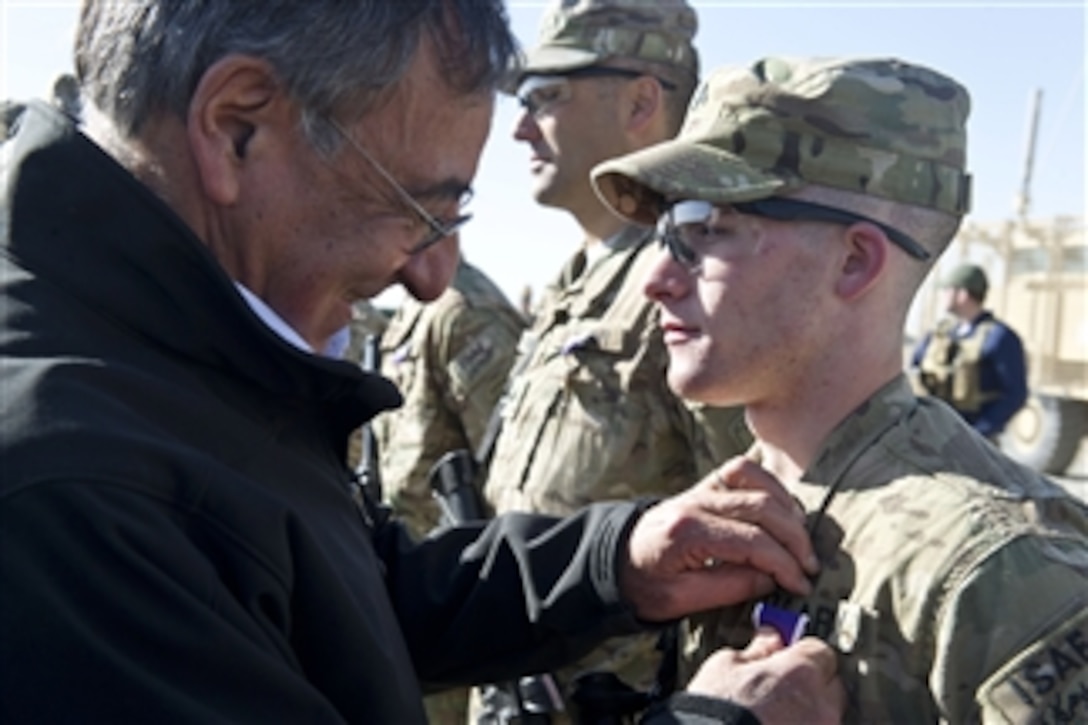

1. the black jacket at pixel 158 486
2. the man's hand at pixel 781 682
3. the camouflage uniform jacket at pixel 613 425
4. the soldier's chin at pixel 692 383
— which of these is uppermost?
the black jacket at pixel 158 486

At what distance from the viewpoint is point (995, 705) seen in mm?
1564

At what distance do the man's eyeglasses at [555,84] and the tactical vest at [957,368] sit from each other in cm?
702

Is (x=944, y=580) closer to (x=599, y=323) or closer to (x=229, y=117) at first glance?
(x=229, y=117)

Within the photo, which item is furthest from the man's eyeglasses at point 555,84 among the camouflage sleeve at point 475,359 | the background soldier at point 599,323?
the camouflage sleeve at point 475,359

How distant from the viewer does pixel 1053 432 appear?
629 inches

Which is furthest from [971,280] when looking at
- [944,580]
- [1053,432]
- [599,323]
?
[944,580]

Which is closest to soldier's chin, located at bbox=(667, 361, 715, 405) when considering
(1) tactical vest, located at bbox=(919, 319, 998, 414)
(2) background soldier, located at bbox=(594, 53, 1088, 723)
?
(2) background soldier, located at bbox=(594, 53, 1088, 723)

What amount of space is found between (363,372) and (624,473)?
1630 mm

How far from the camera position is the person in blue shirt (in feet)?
31.4

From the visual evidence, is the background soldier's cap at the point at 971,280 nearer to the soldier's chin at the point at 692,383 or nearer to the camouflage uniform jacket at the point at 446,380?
the camouflage uniform jacket at the point at 446,380

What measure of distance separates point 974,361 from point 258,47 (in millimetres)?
9552

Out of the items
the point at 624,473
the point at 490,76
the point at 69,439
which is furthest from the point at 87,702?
the point at 624,473

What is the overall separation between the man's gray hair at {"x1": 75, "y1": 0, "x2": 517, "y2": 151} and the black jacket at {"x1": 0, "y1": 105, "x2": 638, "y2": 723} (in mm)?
130

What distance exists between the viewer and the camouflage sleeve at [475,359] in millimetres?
5062
